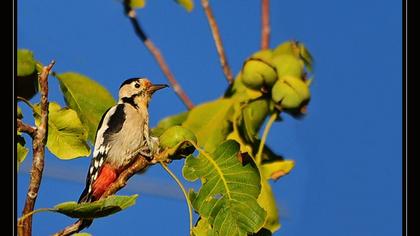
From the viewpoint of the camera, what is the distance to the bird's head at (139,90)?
3395 millimetres

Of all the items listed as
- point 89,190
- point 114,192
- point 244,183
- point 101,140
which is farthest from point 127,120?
point 244,183

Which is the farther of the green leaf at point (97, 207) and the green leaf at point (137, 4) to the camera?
the green leaf at point (137, 4)

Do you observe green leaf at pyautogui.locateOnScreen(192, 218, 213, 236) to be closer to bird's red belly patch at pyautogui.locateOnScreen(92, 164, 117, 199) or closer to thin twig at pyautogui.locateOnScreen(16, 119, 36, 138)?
thin twig at pyautogui.locateOnScreen(16, 119, 36, 138)

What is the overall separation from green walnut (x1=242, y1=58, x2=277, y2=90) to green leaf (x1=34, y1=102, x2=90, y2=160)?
115 cm

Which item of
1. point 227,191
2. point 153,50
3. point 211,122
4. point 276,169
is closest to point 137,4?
point 153,50

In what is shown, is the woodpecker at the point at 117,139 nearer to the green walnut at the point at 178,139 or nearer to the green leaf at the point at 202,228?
the green walnut at the point at 178,139

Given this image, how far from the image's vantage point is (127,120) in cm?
313

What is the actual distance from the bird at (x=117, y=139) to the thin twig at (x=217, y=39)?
27 centimetres

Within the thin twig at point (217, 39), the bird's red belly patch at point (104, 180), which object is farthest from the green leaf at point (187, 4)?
the bird's red belly patch at point (104, 180)

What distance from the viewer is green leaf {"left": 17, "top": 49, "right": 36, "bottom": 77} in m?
2.40

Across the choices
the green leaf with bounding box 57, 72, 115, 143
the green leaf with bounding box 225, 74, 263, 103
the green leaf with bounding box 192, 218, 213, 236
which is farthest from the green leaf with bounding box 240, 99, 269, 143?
Answer: the green leaf with bounding box 192, 218, 213, 236

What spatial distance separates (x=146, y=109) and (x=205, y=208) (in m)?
1.33

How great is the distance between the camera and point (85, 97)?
2461mm
